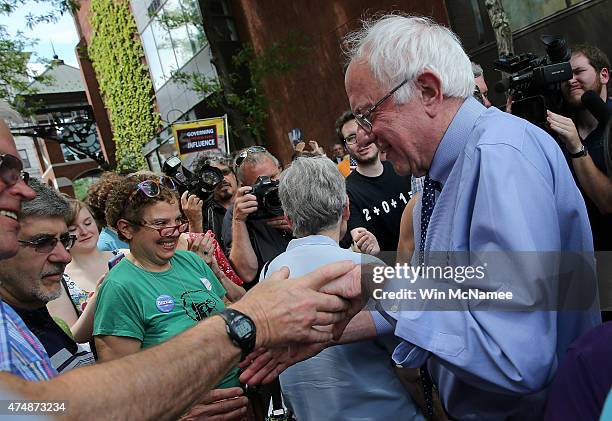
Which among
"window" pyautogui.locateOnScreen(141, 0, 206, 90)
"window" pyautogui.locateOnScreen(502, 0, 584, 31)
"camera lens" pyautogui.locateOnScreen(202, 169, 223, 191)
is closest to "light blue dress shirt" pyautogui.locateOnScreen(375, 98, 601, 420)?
"camera lens" pyautogui.locateOnScreen(202, 169, 223, 191)

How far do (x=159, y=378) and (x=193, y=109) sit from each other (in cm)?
1536

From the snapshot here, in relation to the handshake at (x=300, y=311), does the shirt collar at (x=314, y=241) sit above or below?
above

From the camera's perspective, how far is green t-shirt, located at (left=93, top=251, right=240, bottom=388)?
2346 mm

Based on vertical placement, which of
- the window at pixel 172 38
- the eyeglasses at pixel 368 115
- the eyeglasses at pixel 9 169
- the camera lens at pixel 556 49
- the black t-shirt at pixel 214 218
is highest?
the window at pixel 172 38

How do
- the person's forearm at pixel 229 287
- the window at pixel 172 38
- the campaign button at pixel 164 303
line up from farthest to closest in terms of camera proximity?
the window at pixel 172 38, the person's forearm at pixel 229 287, the campaign button at pixel 164 303

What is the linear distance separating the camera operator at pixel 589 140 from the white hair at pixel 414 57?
1217mm

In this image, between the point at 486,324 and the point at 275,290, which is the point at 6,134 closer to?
the point at 275,290

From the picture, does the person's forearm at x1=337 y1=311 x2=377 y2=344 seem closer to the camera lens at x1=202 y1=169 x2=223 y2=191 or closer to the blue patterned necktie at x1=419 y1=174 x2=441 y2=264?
the blue patterned necktie at x1=419 y1=174 x2=441 y2=264

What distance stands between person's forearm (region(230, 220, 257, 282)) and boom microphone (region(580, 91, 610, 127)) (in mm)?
2210

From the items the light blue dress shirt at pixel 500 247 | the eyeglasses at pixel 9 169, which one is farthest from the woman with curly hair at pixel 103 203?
the light blue dress shirt at pixel 500 247

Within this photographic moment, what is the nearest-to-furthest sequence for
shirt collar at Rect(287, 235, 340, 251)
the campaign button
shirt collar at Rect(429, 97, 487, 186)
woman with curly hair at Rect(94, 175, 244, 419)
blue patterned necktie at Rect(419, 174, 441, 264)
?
shirt collar at Rect(429, 97, 487, 186) < blue patterned necktie at Rect(419, 174, 441, 264) < shirt collar at Rect(287, 235, 340, 251) < woman with curly hair at Rect(94, 175, 244, 419) < the campaign button

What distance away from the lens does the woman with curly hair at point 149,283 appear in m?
2.34

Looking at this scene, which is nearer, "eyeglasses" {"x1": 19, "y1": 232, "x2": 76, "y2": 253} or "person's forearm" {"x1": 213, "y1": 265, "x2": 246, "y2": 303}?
"eyeglasses" {"x1": 19, "y1": 232, "x2": 76, "y2": 253}

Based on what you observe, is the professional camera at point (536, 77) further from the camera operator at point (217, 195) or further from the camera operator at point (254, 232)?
the camera operator at point (217, 195)
